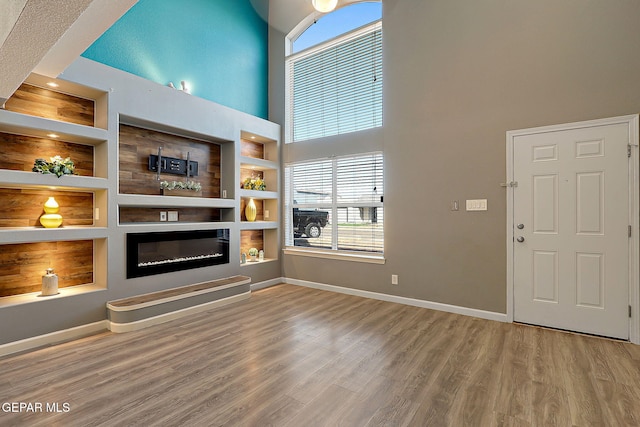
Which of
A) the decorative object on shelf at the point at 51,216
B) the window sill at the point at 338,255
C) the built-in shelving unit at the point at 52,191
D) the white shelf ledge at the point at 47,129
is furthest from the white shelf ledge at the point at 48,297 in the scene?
the window sill at the point at 338,255

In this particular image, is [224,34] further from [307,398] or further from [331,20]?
[307,398]

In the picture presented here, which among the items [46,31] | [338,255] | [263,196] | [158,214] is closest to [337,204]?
[338,255]

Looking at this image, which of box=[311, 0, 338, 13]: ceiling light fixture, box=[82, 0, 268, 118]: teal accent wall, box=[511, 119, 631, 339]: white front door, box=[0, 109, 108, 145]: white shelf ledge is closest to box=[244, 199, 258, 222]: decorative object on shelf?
box=[82, 0, 268, 118]: teal accent wall

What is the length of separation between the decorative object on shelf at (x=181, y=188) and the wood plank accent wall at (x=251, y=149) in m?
1.11

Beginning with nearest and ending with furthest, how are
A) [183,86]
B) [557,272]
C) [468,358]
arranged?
1. [468,358]
2. [557,272]
3. [183,86]

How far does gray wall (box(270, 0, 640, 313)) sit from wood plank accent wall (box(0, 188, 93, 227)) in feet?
11.5

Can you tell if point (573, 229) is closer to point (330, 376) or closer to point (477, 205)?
point (477, 205)

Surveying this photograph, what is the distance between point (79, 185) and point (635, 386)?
5051 millimetres

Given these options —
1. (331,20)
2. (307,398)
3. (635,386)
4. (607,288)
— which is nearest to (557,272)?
(607,288)

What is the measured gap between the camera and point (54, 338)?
9.89ft

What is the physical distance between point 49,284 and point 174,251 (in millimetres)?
1311

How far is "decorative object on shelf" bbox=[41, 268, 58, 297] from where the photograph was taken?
309 cm

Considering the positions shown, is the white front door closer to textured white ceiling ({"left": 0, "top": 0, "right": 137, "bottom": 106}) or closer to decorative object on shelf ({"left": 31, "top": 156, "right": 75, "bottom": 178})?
textured white ceiling ({"left": 0, "top": 0, "right": 137, "bottom": 106})

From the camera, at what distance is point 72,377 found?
2.39 m
